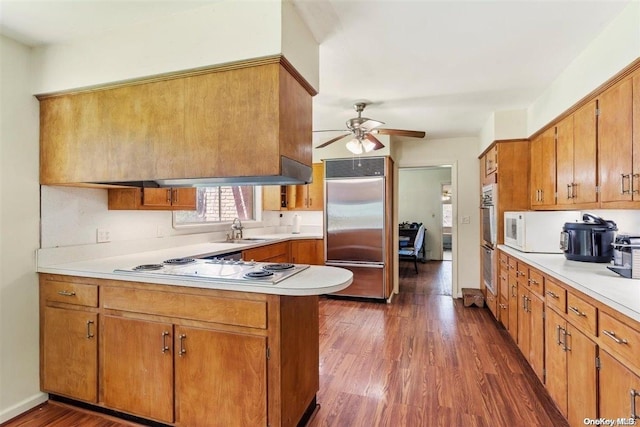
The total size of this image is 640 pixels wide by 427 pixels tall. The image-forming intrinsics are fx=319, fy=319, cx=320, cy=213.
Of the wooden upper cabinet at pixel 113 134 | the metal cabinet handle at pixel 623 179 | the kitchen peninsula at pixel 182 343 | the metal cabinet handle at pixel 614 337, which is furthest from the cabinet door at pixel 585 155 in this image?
the wooden upper cabinet at pixel 113 134

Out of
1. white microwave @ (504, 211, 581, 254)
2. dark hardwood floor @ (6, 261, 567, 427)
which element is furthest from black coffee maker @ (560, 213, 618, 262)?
dark hardwood floor @ (6, 261, 567, 427)

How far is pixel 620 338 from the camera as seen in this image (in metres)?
1.38

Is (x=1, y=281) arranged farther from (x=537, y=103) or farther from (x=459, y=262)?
(x=459, y=262)

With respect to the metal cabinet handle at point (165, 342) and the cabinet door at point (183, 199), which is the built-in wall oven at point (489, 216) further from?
the metal cabinet handle at point (165, 342)

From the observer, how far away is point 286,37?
1.68 m

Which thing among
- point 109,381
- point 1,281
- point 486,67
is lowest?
point 109,381

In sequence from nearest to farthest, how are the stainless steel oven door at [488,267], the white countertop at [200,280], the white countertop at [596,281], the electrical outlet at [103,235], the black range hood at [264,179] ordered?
the white countertop at [596,281]
the white countertop at [200,280]
the black range hood at [264,179]
the electrical outlet at [103,235]
the stainless steel oven door at [488,267]

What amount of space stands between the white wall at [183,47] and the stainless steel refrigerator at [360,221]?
260 centimetres

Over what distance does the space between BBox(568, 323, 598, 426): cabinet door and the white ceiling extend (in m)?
1.82

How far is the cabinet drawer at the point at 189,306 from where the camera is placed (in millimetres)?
1655

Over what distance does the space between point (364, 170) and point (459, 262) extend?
1.97 metres

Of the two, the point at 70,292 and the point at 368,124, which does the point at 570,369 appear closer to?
the point at 368,124

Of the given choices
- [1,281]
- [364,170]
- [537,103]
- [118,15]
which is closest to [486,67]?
[537,103]

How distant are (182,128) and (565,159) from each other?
114 inches
